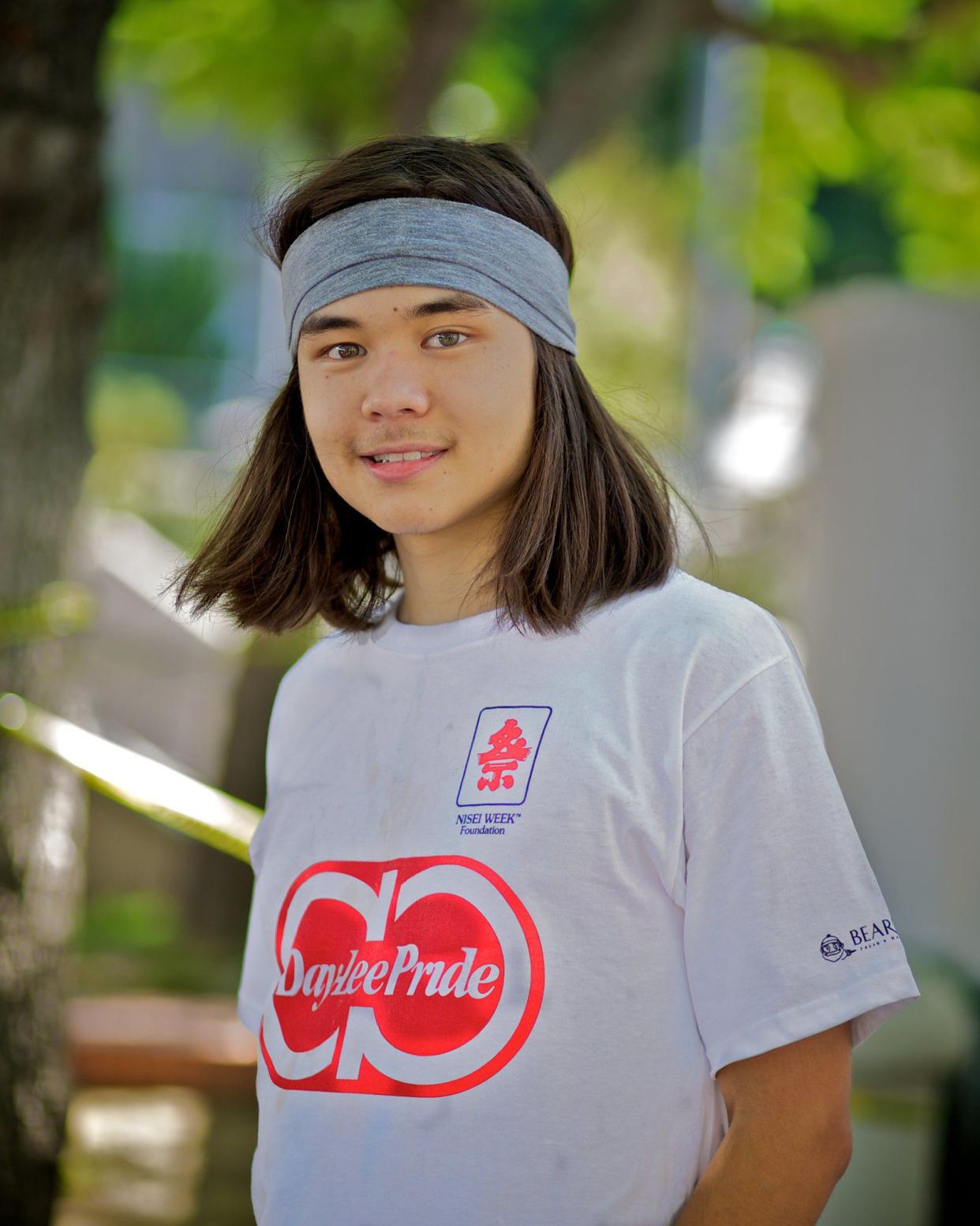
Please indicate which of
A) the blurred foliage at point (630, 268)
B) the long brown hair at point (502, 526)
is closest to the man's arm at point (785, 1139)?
the long brown hair at point (502, 526)

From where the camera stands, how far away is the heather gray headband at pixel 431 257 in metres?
1.73

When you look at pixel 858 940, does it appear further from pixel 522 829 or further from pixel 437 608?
pixel 437 608

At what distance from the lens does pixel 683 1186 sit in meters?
1.55

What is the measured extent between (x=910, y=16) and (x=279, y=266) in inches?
199

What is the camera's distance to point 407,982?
160 centimetres

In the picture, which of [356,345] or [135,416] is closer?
[356,345]

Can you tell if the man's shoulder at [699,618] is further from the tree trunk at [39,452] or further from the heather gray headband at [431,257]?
the tree trunk at [39,452]

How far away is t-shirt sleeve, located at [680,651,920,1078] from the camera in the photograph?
1466mm

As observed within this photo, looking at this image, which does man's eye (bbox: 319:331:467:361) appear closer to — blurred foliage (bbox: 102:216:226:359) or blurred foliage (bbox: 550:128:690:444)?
blurred foliage (bbox: 550:128:690:444)

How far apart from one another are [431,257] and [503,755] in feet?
2.02

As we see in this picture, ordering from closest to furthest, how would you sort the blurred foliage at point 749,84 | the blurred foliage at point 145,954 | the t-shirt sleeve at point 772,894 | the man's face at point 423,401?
the t-shirt sleeve at point 772,894
the man's face at point 423,401
the blurred foliage at point 749,84
the blurred foliage at point 145,954

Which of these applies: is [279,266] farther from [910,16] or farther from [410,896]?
[910,16]

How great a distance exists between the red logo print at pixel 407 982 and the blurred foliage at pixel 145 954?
411 cm

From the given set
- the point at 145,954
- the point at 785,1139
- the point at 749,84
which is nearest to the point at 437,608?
the point at 785,1139
